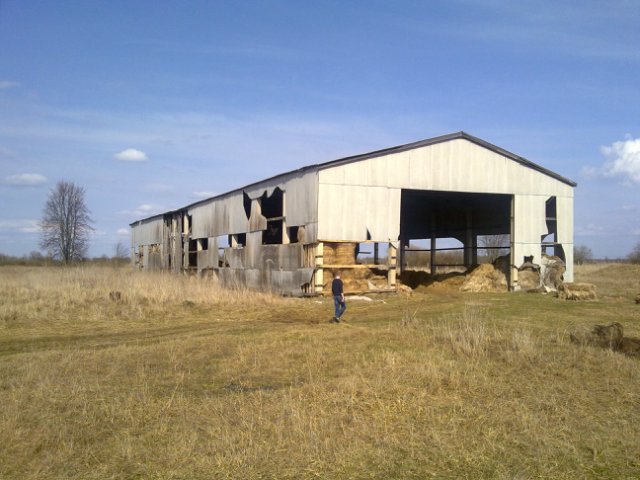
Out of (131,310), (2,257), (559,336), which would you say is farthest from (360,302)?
(2,257)

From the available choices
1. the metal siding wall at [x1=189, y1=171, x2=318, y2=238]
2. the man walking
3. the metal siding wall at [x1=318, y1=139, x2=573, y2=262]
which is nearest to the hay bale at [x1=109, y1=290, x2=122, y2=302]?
the metal siding wall at [x1=189, y1=171, x2=318, y2=238]

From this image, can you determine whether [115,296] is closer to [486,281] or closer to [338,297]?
[338,297]

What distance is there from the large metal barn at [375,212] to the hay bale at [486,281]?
1.94 ft

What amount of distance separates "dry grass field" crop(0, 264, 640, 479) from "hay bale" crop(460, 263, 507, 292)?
12.7m

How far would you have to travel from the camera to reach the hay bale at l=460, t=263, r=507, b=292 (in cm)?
2880

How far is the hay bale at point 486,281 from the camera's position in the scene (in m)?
28.8

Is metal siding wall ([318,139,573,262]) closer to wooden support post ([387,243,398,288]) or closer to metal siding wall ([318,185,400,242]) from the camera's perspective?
metal siding wall ([318,185,400,242])

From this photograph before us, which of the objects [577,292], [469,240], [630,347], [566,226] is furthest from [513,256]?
[630,347]

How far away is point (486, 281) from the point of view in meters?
A: 29.1

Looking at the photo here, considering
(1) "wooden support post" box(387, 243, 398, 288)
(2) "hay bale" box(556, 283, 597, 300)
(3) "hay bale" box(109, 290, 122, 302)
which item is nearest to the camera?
(3) "hay bale" box(109, 290, 122, 302)

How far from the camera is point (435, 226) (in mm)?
38188

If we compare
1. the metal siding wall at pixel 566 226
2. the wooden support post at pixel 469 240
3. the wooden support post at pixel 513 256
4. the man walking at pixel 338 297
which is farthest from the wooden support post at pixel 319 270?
the wooden support post at pixel 469 240

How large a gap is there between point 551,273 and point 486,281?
10.0 feet

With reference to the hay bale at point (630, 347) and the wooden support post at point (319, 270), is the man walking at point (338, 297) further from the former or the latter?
the hay bale at point (630, 347)
